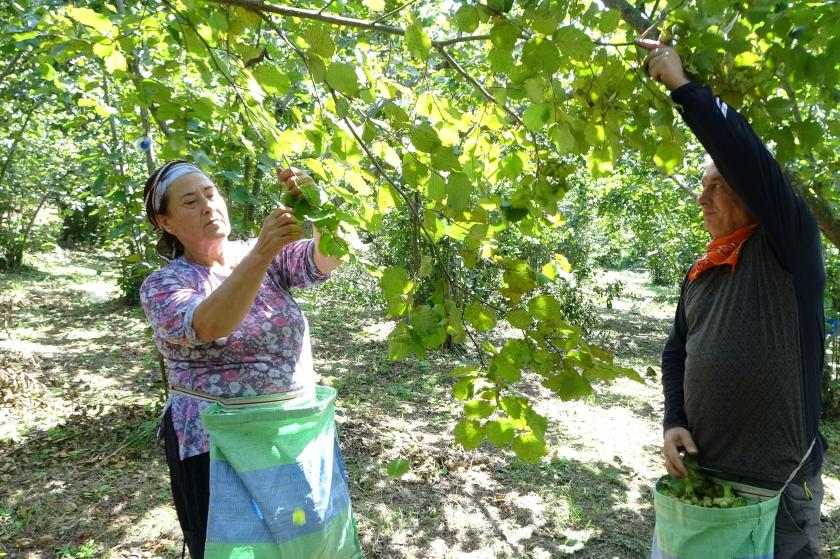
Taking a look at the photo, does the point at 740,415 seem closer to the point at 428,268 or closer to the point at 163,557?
the point at 428,268

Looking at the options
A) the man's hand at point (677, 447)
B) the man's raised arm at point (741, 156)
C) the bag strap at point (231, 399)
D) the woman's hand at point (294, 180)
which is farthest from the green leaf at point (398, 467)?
the man's raised arm at point (741, 156)

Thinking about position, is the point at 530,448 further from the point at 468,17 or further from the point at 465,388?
the point at 468,17

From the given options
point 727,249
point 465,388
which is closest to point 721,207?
point 727,249

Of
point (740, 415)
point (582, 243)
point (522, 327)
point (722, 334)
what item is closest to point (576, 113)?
point (522, 327)

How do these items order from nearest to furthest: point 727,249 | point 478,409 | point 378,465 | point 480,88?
point 478,409 → point 480,88 → point 727,249 → point 378,465

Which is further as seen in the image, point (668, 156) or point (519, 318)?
point (668, 156)

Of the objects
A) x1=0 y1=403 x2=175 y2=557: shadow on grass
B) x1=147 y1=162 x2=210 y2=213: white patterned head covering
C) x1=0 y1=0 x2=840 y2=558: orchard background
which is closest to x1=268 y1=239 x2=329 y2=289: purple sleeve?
x1=0 y1=0 x2=840 y2=558: orchard background

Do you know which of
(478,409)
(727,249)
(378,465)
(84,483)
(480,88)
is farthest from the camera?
(378,465)

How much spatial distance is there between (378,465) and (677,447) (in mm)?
2653

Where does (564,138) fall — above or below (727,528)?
above

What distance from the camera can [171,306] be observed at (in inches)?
59.2

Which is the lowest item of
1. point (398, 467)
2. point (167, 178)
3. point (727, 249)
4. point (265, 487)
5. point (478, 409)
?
point (265, 487)

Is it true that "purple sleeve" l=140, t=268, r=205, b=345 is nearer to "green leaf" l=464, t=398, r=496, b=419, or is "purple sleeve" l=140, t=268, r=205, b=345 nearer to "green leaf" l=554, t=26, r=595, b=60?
"green leaf" l=464, t=398, r=496, b=419

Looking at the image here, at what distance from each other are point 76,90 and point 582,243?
30.0ft
